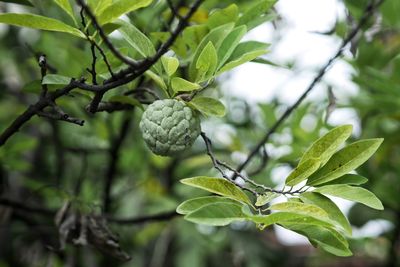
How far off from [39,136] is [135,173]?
0.39 metres

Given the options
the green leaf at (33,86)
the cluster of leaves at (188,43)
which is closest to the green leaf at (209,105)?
the cluster of leaves at (188,43)

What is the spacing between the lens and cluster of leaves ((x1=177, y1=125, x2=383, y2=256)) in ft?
2.64

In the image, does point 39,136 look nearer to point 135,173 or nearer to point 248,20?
point 135,173

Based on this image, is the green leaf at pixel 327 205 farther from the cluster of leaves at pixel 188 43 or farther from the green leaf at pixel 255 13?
the green leaf at pixel 255 13

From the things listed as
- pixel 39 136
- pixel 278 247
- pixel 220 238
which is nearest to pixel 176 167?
pixel 220 238

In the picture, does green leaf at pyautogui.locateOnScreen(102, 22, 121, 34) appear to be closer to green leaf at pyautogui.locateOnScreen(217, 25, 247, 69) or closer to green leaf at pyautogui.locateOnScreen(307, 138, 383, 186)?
green leaf at pyautogui.locateOnScreen(217, 25, 247, 69)

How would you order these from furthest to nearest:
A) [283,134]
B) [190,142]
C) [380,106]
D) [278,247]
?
[278,247] → [283,134] → [380,106] → [190,142]

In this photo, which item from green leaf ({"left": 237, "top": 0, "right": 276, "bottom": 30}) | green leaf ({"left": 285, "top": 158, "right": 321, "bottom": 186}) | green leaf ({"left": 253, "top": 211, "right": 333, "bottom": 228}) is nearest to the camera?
green leaf ({"left": 253, "top": 211, "right": 333, "bottom": 228})

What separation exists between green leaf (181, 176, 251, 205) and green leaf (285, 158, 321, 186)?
8cm

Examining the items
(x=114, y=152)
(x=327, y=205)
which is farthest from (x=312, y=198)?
(x=114, y=152)

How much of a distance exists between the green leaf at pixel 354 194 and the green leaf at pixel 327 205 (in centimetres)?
2

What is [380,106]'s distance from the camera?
158 cm

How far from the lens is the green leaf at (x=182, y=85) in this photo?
0.90 meters

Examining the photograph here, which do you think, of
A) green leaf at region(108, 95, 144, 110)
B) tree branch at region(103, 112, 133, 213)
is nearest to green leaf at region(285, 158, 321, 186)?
green leaf at region(108, 95, 144, 110)
